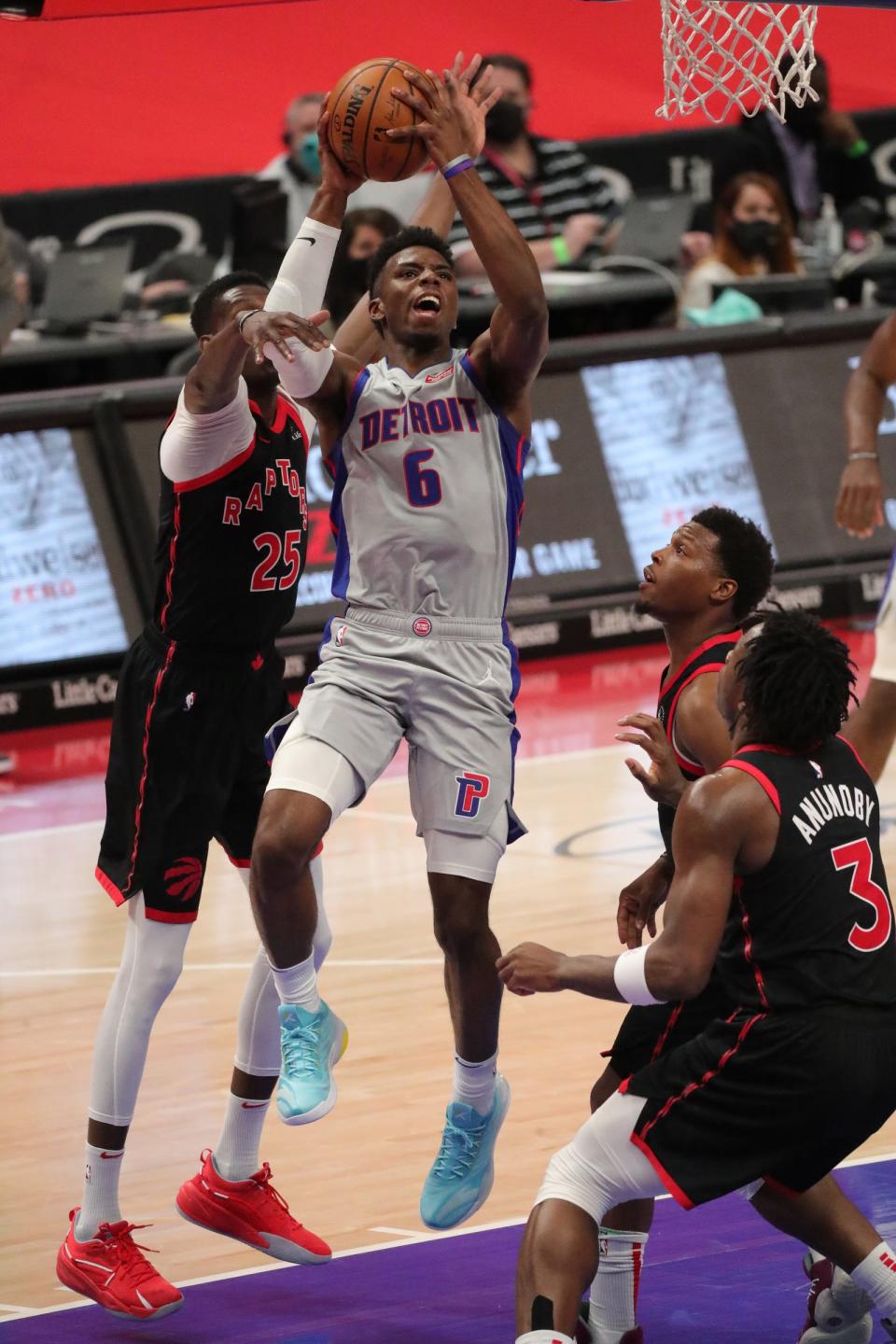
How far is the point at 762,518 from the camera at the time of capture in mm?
12281

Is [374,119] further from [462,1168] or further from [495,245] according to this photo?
[462,1168]

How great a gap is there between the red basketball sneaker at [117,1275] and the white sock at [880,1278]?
1552mm

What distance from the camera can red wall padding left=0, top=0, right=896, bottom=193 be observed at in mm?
16766

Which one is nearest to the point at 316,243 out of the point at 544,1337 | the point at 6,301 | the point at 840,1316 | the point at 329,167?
the point at 329,167

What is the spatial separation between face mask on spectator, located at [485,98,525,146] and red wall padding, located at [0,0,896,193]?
12.4ft

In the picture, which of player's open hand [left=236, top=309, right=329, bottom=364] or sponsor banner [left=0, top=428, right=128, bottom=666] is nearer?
player's open hand [left=236, top=309, right=329, bottom=364]

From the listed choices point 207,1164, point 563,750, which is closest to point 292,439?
point 207,1164

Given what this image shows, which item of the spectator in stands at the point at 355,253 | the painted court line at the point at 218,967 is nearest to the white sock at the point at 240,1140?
the painted court line at the point at 218,967

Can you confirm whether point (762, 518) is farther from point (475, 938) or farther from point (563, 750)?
point (475, 938)

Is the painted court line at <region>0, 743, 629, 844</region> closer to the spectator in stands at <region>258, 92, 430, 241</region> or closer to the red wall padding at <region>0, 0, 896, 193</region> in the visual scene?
the spectator in stands at <region>258, 92, 430, 241</region>

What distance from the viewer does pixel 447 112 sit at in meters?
5.10

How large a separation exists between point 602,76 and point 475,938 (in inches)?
549

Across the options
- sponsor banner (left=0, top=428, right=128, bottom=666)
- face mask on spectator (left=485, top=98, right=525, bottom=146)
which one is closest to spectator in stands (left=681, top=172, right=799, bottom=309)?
face mask on spectator (left=485, top=98, right=525, bottom=146)

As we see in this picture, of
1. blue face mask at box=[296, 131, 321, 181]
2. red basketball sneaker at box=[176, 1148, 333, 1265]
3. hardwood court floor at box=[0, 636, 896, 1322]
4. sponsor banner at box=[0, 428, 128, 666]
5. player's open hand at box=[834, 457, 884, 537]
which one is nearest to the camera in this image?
red basketball sneaker at box=[176, 1148, 333, 1265]
